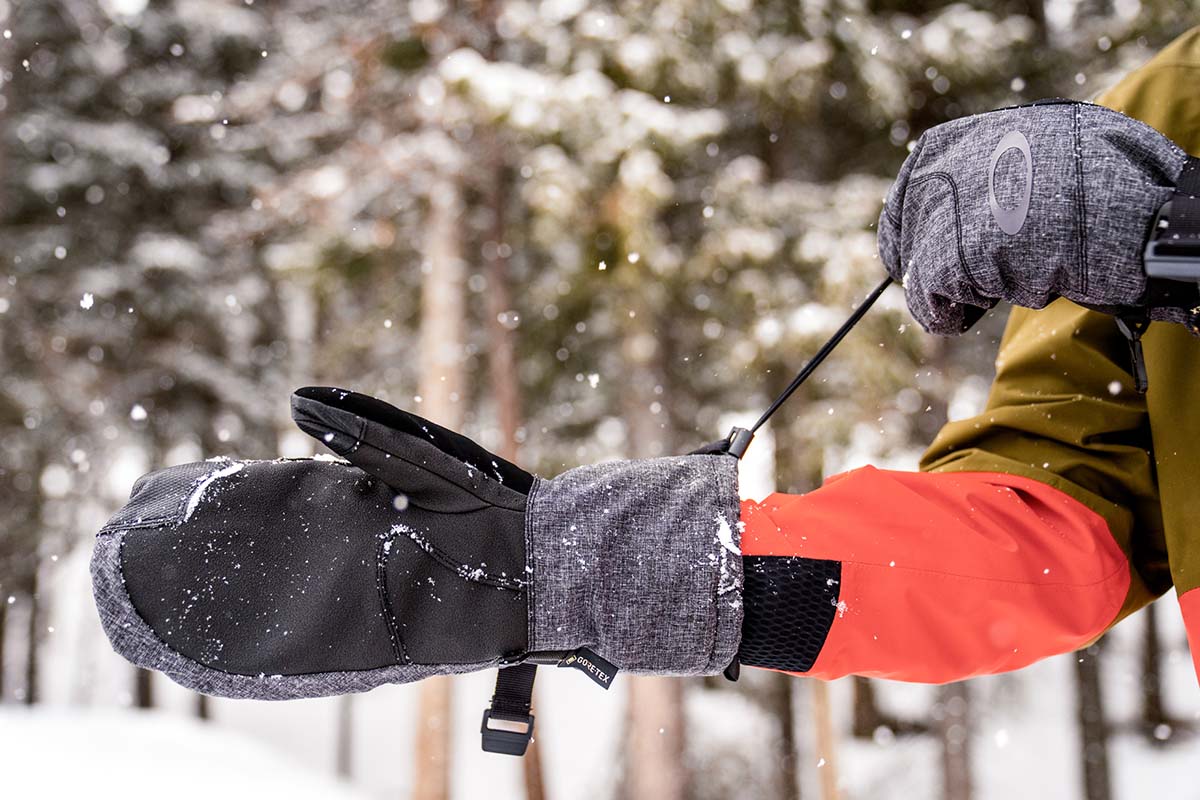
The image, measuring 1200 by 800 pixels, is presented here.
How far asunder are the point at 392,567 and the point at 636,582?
0.28 meters

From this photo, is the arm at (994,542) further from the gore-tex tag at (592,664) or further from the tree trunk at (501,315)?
the tree trunk at (501,315)

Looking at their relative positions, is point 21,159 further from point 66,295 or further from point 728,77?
point 728,77

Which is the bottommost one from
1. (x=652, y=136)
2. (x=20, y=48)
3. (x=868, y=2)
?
(x=652, y=136)

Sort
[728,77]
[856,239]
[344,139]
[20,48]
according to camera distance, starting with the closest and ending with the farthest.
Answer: [856,239] → [728,77] → [344,139] → [20,48]

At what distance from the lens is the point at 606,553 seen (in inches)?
38.9

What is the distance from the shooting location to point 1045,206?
1.01 m

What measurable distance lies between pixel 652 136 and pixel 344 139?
3.43 meters

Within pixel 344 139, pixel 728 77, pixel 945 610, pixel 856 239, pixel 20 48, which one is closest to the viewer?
pixel 945 610

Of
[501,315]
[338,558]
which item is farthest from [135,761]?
[338,558]

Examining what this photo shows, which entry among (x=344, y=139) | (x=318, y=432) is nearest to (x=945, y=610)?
(x=318, y=432)

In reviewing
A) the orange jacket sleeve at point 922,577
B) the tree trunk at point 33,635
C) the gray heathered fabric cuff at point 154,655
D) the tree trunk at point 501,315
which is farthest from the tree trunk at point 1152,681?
the tree trunk at point 33,635

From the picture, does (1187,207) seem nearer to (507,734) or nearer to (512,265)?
(507,734)

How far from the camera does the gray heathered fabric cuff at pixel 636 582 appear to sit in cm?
97

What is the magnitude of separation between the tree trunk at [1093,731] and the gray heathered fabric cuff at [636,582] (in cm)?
839
